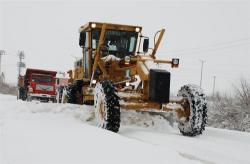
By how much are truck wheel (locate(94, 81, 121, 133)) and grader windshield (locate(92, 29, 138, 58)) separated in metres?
2.46

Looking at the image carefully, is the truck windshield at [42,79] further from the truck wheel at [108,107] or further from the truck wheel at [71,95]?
the truck wheel at [108,107]

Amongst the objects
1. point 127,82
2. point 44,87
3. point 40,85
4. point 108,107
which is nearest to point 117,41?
point 127,82

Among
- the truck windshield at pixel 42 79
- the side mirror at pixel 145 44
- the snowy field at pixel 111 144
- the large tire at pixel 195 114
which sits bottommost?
the snowy field at pixel 111 144

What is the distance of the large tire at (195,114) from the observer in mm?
9594

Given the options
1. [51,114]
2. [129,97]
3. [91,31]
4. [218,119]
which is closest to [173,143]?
[129,97]

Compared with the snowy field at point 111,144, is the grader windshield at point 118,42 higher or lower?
higher

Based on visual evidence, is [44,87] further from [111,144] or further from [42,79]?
[111,144]

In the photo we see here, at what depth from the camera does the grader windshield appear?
11930 millimetres

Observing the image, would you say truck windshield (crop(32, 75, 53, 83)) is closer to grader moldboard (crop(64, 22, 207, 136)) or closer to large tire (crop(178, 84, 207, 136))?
grader moldboard (crop(64, 22, 207, 136))

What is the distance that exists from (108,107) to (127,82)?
1.86 metres

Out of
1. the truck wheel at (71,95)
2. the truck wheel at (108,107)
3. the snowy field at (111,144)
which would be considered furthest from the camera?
the truck wheel at (71,95)

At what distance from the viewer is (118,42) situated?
12148 mm

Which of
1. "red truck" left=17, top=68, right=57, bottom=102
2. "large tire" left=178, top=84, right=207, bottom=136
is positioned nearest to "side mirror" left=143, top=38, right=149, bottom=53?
"large tire" left=178, top=84, right=207, bottom=136

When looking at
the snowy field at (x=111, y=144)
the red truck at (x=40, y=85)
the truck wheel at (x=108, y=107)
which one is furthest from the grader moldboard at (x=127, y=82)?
the red truck at (x=40, y=85)
